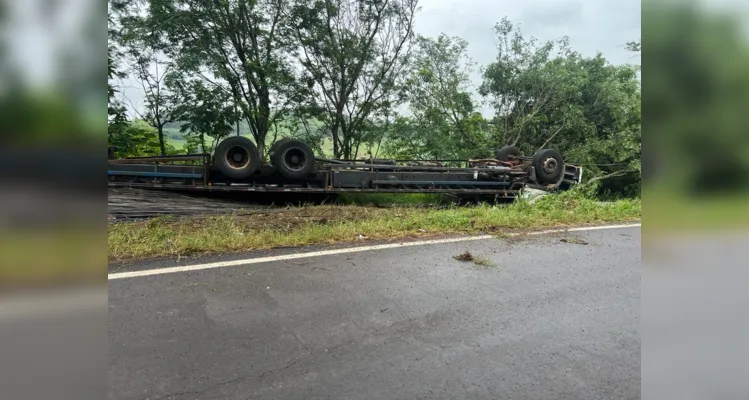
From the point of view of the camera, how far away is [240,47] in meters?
9.58

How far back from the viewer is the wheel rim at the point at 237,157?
691 cm

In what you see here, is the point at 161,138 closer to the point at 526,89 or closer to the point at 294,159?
the point at 294,159

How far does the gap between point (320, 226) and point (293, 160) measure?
259cm

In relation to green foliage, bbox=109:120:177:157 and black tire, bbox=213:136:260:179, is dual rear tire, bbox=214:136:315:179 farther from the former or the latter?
green foliage, bbox=109:120:177:157

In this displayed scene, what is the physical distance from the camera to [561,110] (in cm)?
1102

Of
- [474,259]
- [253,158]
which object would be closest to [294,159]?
[253,158]

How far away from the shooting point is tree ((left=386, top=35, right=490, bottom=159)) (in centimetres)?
1172

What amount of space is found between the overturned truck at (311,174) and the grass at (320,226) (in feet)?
2.31

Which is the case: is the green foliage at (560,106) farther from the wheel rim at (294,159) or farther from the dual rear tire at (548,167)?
the wheel rim at (294,159)

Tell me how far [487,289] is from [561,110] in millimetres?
9709

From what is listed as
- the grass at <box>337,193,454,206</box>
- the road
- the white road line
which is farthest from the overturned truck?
the road
